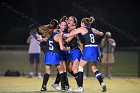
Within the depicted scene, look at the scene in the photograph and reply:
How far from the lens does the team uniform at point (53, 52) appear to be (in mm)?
13125

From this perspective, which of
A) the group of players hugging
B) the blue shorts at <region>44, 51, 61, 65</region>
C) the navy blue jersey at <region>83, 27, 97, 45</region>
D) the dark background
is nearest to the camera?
the blue shorts at <region>44, 51, 61, 65</region>

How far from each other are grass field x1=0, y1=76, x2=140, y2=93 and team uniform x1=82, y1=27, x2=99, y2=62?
3.61ft

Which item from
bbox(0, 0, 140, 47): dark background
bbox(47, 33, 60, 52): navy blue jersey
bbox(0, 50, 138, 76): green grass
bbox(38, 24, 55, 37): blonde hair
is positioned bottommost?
bbox(0, 50, 138, 76): green grass

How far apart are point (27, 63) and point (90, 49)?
35.9ft

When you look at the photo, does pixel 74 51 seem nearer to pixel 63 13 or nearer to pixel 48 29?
pixel 48 29

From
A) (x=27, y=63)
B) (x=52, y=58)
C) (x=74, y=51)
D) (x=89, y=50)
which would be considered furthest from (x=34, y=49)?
(x=27, y=63)

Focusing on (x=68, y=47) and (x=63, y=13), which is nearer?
(x=68, y=47)

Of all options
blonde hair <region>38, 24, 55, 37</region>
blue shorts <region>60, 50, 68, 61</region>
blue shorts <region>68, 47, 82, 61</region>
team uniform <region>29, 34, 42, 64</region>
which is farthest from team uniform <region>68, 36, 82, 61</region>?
team uniform <region>29, 34, 42, 64</region>

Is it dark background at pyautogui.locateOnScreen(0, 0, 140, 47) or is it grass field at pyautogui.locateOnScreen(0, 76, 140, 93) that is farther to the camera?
dark background at pyautogui.locateOnScreen(0, 0, 140, 47)

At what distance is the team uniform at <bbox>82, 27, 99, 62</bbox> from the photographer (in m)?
13.2

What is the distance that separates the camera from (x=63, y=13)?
3659 centimetres

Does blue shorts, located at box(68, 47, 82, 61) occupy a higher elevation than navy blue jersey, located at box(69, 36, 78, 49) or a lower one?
lower

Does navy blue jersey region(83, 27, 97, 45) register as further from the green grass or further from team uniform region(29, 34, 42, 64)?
the green grass

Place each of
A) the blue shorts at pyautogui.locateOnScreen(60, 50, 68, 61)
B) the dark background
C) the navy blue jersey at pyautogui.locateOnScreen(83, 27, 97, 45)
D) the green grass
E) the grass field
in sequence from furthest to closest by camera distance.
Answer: the dark background
the green grass
the grass field
the blue shorts at pyautogui.locateOnScreen(60, 50, 68, 61)
the navy blue jersey at pyautogui.locateOnScreen(83, 27, 97, 45)
